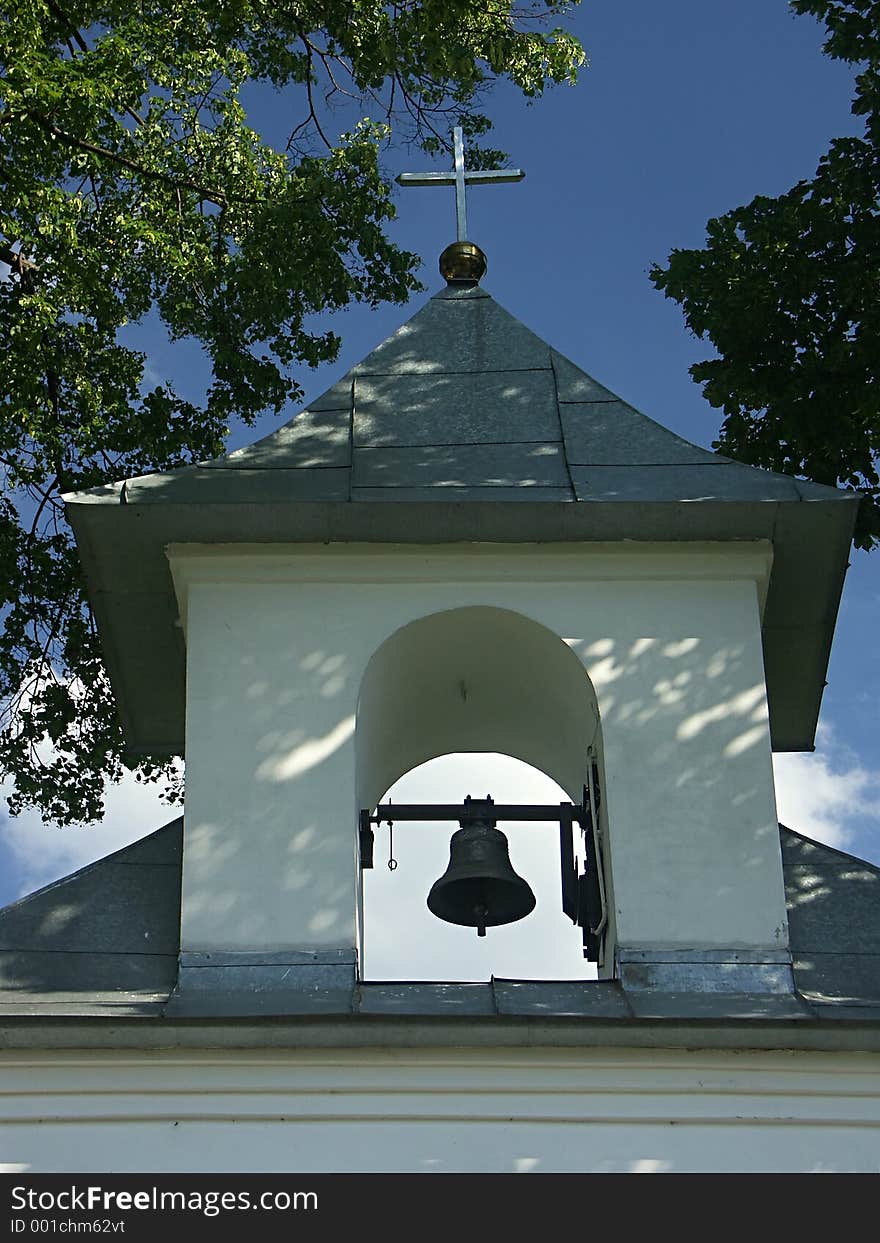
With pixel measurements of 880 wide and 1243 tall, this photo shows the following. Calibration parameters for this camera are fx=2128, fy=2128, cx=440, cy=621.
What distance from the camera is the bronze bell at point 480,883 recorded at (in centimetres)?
780

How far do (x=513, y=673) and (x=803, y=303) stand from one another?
399 centimetres

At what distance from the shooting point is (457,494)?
7820mm

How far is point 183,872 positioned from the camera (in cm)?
703

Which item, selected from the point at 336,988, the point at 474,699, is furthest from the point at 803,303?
the point at 336,988

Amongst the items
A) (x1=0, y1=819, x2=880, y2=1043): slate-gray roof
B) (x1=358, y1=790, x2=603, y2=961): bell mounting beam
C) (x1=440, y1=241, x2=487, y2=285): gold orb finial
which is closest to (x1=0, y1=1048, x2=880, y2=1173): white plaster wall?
(x1=0, y1=819, x2=880, y2=1043): slate-gray roof

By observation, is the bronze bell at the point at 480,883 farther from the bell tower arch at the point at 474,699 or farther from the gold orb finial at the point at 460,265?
the gold orb finial at the point at 460,265

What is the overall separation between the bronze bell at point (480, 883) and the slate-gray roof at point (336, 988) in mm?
998

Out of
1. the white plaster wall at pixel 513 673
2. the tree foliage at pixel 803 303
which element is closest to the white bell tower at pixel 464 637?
the white plaster wall at pixel 513 673

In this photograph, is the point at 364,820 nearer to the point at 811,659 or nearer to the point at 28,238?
the point at 811,659

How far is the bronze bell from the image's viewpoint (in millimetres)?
7797

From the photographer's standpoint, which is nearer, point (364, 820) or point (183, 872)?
point (183, 872)

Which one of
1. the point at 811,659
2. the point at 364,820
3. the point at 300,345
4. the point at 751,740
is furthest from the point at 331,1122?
the point at 300,345

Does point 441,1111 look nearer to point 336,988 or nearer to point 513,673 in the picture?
point 336,988
